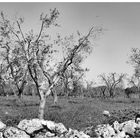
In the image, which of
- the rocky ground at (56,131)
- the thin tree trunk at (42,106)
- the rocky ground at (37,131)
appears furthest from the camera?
the thin tree trunk at (42,106)

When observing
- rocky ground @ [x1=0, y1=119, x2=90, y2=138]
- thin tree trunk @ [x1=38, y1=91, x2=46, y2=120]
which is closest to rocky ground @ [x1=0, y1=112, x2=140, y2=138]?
rocky ground @ [x1=0, y1=119, x2=90, y2=138]

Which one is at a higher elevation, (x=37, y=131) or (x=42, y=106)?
(x=42, y=106)

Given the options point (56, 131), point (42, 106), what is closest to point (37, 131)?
point (56, 131)

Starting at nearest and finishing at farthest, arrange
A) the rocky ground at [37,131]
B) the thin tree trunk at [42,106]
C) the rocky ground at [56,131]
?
the rocky ground at [37,131], the rocky ground at [56,131], the thin tree trunk at [42,106]

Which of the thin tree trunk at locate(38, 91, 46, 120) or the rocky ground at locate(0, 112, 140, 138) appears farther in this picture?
the thin tree trunk at locate(38, 91, 46, 120)

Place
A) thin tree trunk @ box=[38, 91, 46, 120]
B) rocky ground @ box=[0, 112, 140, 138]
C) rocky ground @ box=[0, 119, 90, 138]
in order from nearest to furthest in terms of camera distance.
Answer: rocky ground @ box=[0, 119, 90, 138]
rocky ground @ box=[0, 112, 140, 138]
thin tree trunk @ box=[38, 91, 46, 120]

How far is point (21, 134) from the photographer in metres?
14.1

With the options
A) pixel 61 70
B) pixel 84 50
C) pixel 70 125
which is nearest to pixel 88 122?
pixel 70 125

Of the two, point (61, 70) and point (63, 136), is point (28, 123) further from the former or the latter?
point (61, 70)

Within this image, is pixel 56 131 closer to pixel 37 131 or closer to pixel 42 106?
pixel 37 131

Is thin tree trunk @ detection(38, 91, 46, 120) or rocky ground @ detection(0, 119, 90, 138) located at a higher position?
thin tree trunk @ detection(38, 91, 46, 120)

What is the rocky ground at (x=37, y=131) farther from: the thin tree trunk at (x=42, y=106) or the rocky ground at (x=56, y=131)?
the thin tree trunk at (x=42, y=106)

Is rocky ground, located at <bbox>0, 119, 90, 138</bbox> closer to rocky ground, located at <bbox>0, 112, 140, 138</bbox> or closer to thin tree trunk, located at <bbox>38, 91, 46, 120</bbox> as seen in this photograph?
rocky ground, located at <bbox>0, 112, 140, 138</bbox>

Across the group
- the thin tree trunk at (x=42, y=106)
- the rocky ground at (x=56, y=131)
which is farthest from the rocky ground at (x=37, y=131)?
the thin tree trunk at (x=42, y=106)
